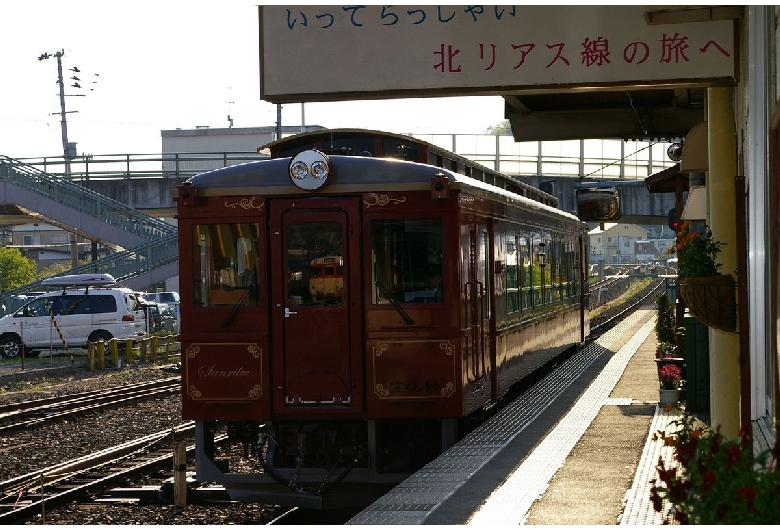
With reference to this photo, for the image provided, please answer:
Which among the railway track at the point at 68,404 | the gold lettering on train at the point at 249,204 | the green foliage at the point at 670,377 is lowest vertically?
the railway track at the point at 68,404

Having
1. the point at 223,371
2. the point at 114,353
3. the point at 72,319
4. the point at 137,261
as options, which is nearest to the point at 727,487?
the point at 223,371

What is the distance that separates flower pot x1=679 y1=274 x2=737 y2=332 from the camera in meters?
7.36

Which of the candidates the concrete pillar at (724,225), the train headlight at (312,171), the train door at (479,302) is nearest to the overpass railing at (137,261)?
the train door at (479,302)

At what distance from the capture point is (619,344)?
24.5m

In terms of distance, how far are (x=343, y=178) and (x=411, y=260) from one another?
0.89m

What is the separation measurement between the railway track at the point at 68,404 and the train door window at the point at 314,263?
7924mm

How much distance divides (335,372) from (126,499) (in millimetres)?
2818

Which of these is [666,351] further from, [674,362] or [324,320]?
[324,320]

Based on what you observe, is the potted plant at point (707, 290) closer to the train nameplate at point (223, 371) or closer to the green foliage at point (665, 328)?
the train nameplate at point (223, 371)

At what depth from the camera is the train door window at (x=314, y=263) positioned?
32.5 ft

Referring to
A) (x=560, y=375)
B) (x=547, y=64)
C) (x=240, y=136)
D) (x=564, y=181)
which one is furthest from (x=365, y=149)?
(x=240, y=136)

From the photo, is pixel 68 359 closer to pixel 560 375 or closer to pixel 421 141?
pixel 560 375

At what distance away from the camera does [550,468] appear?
9078 mm

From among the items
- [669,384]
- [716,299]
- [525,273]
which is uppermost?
[525,273]
